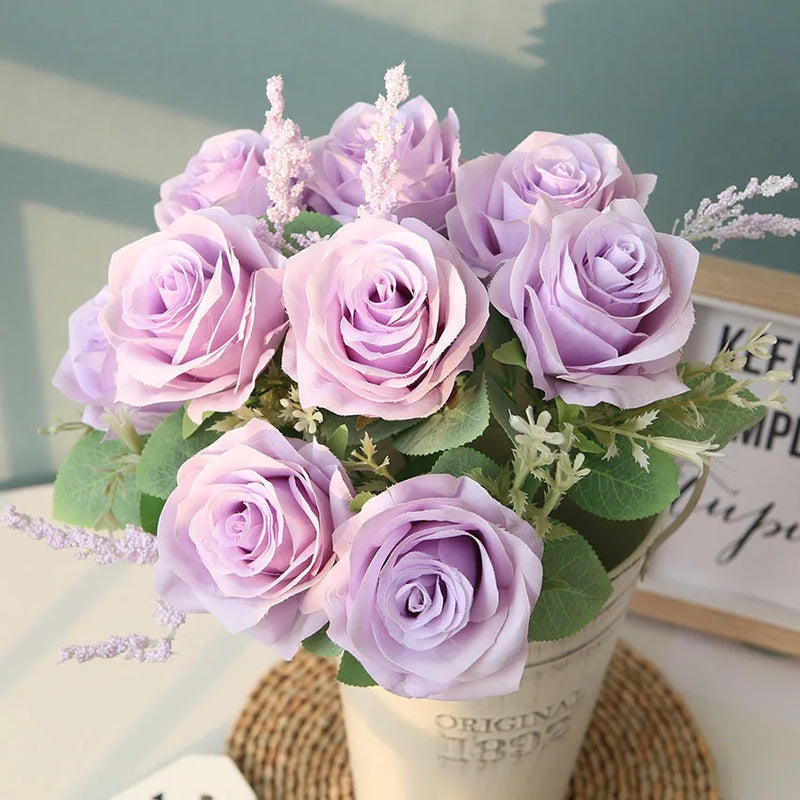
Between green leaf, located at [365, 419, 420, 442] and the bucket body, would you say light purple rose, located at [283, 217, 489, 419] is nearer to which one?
green leaf, located at [365, 419, 420, 442]

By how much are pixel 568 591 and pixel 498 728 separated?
0.12 metres

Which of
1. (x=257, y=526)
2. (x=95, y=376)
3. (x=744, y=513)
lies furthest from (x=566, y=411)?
(x=744, y=513)

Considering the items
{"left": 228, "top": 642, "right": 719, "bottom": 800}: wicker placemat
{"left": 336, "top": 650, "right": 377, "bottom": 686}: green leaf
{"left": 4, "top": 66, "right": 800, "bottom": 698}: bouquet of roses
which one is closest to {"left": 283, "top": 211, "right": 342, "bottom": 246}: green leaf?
{"left": 4, "top": 66, "right": 800, "bottom": 698}: bouquet of roses

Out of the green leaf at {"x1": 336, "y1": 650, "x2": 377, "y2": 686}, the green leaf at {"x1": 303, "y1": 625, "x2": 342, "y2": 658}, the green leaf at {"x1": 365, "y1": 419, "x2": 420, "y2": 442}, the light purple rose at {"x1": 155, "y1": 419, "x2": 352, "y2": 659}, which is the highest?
the green leaf at {"x1": 365, "y1": 419, "x2": 420, "y2": 442}

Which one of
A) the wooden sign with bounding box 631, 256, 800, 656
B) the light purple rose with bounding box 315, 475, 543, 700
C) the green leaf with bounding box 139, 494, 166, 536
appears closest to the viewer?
the light purple rose with bounding box 315, 475, 543, 700

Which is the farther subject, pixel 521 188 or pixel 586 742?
pixel 586 742

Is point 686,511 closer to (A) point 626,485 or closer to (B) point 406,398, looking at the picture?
(A) point 626,485

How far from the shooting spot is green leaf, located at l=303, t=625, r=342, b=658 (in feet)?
1.46

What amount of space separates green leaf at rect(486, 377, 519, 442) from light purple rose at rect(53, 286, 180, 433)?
0.54 feet

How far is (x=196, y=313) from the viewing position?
40 cm

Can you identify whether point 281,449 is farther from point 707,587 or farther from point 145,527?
point 707,587

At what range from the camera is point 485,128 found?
74 centimetres

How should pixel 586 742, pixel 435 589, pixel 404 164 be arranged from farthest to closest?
1. pixel 586 742
2. pixel 404 164
3. pixel 435 589

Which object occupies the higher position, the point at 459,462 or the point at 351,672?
the point at 459,462
